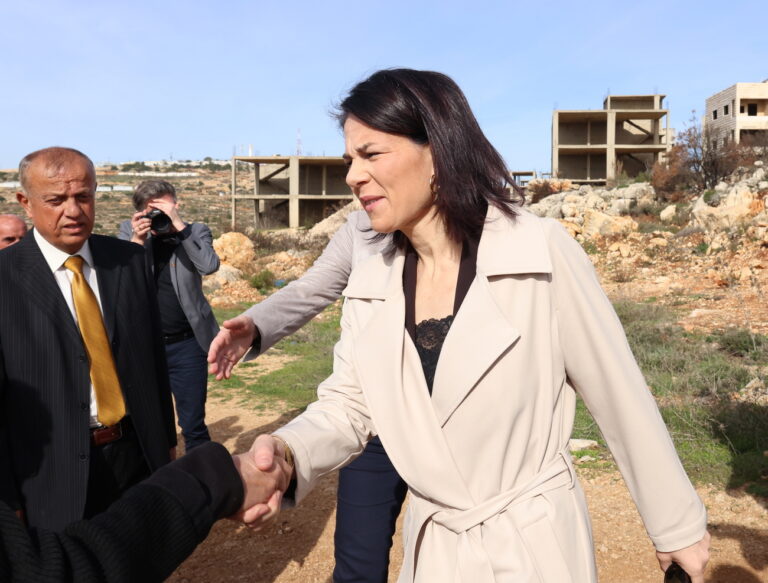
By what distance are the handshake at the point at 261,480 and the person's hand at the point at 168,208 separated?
3.02 meters

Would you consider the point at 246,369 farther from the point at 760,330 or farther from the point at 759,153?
the point at 759,153

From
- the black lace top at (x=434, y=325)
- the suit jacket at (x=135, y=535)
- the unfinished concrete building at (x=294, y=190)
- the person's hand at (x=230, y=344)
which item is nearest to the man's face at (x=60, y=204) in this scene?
the person's hand at (x=230, y=344)

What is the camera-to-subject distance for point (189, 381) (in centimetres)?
469

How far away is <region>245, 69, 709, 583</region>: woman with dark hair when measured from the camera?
5.67ft

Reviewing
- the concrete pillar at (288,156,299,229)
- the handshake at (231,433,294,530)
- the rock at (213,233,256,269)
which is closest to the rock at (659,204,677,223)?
the rock at (213,233,256,269)

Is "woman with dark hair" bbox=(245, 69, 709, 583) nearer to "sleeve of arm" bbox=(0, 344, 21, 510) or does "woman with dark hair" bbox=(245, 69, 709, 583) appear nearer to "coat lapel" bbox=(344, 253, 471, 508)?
"coat lapel" bbox=(344, 253, 471, 508)

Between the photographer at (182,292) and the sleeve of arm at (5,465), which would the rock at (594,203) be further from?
the sleeve of arm at (5,465)

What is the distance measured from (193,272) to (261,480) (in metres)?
3.18

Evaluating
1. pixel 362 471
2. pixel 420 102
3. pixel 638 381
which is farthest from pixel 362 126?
pixel 362 471

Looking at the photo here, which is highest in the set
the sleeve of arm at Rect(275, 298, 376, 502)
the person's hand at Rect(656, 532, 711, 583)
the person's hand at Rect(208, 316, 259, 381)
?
the person's hand at Rect(208, 316, 259, 381)

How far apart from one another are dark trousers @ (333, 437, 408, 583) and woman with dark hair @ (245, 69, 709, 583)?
56 cm

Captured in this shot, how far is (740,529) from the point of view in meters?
4.21

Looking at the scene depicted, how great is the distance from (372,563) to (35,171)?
2.21m

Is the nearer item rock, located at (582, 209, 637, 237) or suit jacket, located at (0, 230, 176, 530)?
suit jacket, located at (0, 230, 176, 530)
